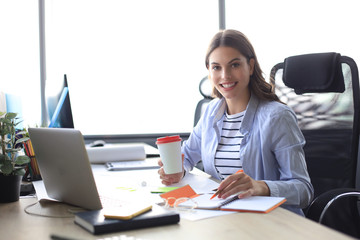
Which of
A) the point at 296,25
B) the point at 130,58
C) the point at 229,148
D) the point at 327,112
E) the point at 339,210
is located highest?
the point at 296,25

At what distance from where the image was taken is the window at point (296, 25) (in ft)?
9.96

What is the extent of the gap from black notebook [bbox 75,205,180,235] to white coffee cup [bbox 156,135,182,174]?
1.25ft

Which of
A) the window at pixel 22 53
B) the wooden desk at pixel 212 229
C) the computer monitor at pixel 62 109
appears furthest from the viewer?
the window at pixel 22 53

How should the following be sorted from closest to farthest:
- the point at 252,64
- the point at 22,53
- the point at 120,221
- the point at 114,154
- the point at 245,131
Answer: the point at 120,221 < the point at 245,131 < the point at 252,64 < the point at 114,154 < the point at 22,53

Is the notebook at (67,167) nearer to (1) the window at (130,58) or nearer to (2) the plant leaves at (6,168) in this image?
(2) the plant leaves at (6,168)

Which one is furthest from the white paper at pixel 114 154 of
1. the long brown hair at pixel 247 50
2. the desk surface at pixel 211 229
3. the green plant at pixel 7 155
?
the desk surface at pixel 211 229

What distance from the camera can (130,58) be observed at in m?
3.62

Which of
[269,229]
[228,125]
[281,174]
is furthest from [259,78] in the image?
[269,229]

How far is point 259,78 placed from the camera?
1.81 m

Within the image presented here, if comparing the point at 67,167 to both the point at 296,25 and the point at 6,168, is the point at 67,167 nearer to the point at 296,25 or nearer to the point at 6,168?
the point at 6,168

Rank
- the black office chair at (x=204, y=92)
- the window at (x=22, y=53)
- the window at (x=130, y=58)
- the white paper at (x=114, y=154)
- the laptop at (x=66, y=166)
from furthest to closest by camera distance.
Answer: the window at (x=130, y=58) → the window at (x=22, y=53) → the black office chair at (x=204, y=92) → the white paper at (x=114, y=154) → the laptop at (x=66, y=166)

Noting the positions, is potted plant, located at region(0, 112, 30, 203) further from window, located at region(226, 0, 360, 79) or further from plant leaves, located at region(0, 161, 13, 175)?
window, located at region(226, 0, 360, 79)

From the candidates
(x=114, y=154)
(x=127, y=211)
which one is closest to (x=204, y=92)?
(x=114, y=154)

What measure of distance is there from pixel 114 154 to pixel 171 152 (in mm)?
922
